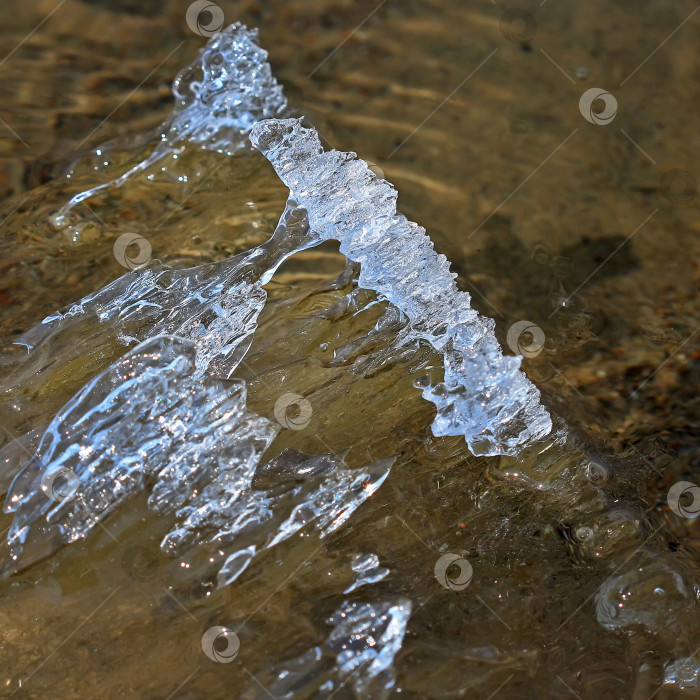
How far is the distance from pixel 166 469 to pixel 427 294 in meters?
0.98

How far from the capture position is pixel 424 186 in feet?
11.9

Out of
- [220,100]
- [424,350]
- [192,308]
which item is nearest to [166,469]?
[192,308]

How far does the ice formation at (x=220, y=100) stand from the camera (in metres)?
3.50

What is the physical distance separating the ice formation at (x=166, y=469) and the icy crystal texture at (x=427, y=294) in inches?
21.9

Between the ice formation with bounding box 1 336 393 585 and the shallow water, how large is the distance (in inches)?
2.6

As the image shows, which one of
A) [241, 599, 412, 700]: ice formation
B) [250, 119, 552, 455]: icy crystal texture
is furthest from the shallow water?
[250, 119, 552, 455]: icy crystal texture

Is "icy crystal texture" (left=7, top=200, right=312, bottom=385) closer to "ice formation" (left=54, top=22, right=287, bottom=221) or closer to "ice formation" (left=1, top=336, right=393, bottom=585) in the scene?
"ice formation" (left=1, top=336, right=393, bottom=585)

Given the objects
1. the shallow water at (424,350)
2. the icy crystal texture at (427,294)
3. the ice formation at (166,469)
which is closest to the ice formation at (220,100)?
the shallow water at (424,350)

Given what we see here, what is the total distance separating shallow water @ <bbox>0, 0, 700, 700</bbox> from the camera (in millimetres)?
2482

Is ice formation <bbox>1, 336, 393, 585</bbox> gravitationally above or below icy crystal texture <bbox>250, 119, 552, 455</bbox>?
below

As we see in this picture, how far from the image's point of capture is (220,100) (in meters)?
3.55

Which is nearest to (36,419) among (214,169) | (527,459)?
(214,169)

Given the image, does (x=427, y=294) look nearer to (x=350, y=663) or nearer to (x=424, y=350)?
(x=424, y=350)

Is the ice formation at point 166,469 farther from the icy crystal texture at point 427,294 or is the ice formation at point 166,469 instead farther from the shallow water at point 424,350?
the icy crystal texture at point 427,294
